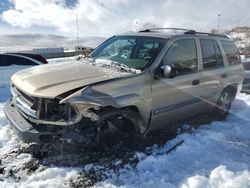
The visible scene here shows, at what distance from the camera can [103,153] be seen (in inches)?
177

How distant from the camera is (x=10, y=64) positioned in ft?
33.8

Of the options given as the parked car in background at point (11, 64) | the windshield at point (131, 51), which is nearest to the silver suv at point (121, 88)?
the windshield at point (131, 51)

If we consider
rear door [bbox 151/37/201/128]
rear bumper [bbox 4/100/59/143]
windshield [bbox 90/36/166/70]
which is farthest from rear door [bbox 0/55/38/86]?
rear bumper [bbox 4/100/59/143]

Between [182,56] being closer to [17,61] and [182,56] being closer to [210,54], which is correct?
[210,54]

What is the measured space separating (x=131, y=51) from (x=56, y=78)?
155 cm

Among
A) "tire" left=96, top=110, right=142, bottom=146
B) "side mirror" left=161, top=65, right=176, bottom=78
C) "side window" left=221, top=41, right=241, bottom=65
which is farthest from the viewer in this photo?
"side window" left=221, top=41, right=241, bottom=65

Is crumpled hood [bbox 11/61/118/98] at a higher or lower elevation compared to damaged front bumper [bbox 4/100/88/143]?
higher

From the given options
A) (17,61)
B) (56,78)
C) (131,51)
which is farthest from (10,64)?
(56,78)

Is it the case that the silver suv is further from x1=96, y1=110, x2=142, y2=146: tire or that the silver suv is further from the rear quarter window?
the rear quarter window

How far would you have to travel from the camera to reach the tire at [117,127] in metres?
4.06

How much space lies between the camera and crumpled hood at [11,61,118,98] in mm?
3764

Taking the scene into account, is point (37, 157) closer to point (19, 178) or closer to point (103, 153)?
point (19, 178)

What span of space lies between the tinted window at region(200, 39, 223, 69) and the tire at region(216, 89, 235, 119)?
83 centimetres

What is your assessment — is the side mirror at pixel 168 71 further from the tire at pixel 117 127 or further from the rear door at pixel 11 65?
the rear door at pixel 11 65
